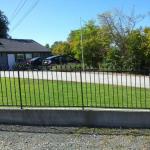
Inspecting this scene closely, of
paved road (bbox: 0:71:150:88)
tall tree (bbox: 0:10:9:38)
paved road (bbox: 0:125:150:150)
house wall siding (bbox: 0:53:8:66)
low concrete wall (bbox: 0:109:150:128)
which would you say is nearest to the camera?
paved road (bbox: 0:125:150:150)

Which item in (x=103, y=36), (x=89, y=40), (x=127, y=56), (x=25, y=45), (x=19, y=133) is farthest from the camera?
(x=25, y=45)

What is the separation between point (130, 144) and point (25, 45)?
51.4 meters

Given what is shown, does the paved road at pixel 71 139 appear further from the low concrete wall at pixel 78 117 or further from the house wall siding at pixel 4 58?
the house wall siding at pixel 4 58

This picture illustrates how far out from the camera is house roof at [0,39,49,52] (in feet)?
176

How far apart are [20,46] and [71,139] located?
162 feet

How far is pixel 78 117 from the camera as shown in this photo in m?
9.05

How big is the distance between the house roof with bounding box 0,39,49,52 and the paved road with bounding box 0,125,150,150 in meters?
44.3

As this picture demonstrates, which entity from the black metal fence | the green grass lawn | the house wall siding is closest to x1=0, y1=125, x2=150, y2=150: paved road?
the black metal fence

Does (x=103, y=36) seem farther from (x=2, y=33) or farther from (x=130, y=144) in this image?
(x=2, y=33)

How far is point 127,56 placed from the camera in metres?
30.3

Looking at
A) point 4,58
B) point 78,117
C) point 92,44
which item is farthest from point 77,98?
point 4,58

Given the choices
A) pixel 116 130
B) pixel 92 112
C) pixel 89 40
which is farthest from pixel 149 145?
pixel 89 40

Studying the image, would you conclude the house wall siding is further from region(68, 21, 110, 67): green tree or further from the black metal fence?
the black metal fence

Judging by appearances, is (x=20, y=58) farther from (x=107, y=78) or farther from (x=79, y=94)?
(x=107, y=78)
